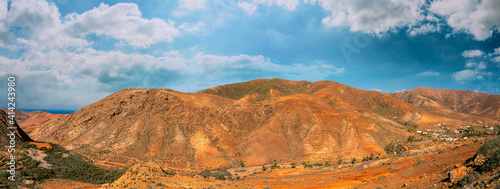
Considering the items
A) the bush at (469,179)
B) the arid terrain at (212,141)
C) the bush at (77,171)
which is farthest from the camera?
the arid terrain at (212,141)

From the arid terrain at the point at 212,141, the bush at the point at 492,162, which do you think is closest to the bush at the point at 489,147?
the bush at the point at 492,162

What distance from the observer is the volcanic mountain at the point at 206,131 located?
56.8 m

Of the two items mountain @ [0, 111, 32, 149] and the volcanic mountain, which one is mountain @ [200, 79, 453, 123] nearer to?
the volcanic mountain

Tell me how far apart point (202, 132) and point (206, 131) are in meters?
1.26

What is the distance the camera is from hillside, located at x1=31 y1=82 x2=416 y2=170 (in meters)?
56.8

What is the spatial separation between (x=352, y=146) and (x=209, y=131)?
39338mm

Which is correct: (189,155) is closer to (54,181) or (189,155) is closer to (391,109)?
(54,181)

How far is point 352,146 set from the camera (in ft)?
211

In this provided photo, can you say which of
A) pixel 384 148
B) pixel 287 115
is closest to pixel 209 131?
pixel 287 115

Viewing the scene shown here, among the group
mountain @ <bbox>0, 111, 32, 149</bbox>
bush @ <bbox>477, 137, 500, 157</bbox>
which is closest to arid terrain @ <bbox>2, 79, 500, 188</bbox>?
mountain @ <bbox>0, 111, 32, 149</bbox>

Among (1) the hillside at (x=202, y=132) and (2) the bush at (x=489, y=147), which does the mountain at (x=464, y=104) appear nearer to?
(1) the hillside at (x=202, y=132)

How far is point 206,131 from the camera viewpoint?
66.1 m

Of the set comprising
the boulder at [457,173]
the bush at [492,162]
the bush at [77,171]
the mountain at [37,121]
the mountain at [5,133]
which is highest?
the mountain at [37,121]

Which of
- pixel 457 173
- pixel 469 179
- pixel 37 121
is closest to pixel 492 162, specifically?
pixel 457 173
